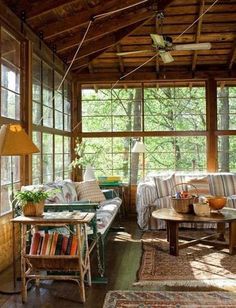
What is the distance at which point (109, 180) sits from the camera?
7605 millimetres

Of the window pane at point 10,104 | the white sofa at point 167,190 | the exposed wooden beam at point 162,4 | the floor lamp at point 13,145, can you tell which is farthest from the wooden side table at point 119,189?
the floor lamp at point 13,145

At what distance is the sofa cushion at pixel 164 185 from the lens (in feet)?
21.9

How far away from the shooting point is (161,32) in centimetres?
682

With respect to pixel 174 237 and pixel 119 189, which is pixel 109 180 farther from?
pixel 174 237

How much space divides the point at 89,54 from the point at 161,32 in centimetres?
A: 135

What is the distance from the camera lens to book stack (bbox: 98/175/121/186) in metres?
7.40

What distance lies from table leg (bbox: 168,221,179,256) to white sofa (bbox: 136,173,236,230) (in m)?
1.52

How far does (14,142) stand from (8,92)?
125 cm

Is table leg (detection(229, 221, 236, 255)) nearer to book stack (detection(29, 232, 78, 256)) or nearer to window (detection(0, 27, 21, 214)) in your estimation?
book stack (detection(29, 232, 78, 256))

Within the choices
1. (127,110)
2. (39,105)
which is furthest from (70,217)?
(127,110)

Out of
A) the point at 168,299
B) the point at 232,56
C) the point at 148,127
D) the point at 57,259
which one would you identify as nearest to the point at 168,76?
the point at 148,127

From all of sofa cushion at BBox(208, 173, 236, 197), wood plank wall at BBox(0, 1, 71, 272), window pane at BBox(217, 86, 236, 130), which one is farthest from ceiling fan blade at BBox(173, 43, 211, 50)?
window pane at BBox(217, 86, 236, 130)

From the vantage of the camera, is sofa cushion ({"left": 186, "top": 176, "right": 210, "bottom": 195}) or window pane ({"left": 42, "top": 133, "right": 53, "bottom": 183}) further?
sofa cushion ({"left": 186, "top": 176, "right": 210, "bottom": 195})

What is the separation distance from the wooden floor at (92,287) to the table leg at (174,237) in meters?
0.44
